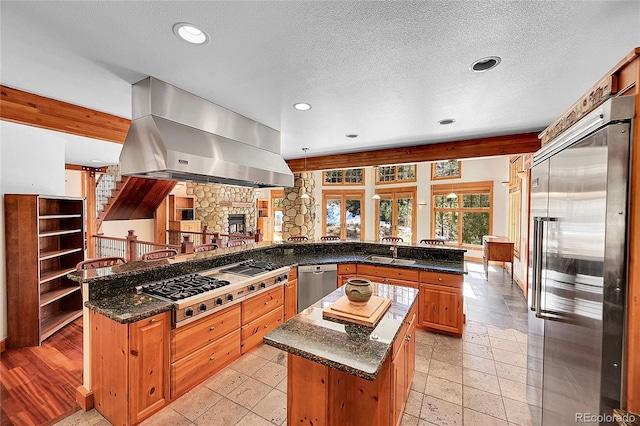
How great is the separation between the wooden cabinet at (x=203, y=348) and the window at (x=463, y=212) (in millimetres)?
7448

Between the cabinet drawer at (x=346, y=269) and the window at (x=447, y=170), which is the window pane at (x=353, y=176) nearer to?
the window at (x=447, y=170)

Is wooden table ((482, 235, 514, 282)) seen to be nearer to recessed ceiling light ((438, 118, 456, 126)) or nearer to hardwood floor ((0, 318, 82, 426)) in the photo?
recessed ceiling light ((438, 118, 456, 126))

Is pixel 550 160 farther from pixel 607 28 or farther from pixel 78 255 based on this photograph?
pixel 78 255

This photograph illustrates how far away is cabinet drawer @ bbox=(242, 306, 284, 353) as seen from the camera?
2834 millimetres

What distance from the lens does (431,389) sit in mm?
2387

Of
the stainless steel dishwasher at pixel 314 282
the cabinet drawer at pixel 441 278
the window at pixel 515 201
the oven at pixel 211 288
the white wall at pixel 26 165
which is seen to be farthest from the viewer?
the window at pixel 515 201

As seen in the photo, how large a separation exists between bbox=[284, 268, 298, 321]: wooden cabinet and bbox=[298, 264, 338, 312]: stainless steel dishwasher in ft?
0.22

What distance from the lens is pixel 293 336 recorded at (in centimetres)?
150

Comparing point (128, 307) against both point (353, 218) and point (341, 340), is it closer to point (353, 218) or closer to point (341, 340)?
point (341, 340)

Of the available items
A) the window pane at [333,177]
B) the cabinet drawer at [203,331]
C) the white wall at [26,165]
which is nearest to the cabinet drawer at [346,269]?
the cabinet drawer at [203,331]

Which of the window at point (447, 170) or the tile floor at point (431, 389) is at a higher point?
the window at point (447, 170)

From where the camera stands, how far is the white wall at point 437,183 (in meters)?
7.93

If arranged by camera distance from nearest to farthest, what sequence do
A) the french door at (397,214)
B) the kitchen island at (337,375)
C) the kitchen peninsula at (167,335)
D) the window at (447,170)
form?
the kitchen island at (337,375) < the kitchen peninsula at (167,335) < the window at (447,170) < the french door at (397,214)

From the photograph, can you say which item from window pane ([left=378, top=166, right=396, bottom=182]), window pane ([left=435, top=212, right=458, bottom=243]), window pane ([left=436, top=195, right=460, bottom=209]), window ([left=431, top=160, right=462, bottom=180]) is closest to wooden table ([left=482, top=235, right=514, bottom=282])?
window pane ([left=435, top=212, right=458, bottom=243])
